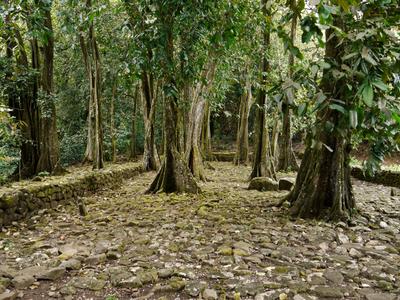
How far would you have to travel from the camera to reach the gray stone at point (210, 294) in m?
3.11

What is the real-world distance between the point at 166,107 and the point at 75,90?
12350 mm

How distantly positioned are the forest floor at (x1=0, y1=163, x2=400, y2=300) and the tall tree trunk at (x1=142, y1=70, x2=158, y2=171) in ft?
24.4

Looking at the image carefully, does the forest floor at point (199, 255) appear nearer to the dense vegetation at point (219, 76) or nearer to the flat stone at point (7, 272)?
the flat stone at point (7, 272)

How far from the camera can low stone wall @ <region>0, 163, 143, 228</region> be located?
18.1 feet

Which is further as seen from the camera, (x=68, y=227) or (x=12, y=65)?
(x=12, y=65)

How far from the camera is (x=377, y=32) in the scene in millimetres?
3010

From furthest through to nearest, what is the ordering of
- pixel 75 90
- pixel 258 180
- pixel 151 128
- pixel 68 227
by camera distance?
pixel 75 90 < pixel 151 128 < pixel 258 180 < pixel 68 227

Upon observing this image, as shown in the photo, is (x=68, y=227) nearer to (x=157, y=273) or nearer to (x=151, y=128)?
(x=157, y=273)

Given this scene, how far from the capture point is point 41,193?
6.38m

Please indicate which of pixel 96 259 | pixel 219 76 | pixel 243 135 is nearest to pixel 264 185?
pixel 219 76

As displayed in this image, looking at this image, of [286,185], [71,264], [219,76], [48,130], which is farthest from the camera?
[219,76]

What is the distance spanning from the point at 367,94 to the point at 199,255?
8.43 ft

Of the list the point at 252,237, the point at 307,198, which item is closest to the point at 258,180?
the point at 307,198

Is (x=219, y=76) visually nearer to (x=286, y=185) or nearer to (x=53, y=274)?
(x=286, y=185)
